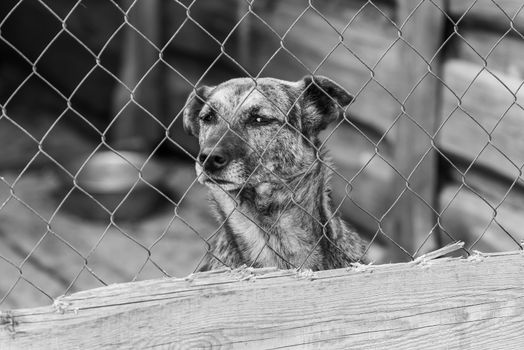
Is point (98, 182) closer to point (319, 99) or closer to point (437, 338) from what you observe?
point (319, 99)

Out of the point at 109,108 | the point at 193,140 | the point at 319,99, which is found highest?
the point at 319,99

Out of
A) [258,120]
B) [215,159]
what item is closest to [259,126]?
[258,120]

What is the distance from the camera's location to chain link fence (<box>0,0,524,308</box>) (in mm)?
4652

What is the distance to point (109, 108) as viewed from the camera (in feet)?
28.8

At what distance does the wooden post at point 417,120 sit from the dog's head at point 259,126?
123 centimetres

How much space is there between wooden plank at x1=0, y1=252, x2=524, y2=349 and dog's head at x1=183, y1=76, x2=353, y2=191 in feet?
3.28

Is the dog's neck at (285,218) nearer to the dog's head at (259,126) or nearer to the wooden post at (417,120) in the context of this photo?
the dog's head at (259,126)

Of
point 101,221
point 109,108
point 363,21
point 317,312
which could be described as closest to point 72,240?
point 101,221

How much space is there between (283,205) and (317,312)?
3.70 feet

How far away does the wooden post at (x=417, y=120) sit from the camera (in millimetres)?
5121

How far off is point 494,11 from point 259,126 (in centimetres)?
163

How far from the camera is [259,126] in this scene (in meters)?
3.97

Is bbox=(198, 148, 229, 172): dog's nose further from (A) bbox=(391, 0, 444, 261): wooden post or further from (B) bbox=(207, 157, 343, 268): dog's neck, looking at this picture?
(A) bbox=(391, 0, 444, 261): wooden post

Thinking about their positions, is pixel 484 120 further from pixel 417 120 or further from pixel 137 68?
pixel 137 68
